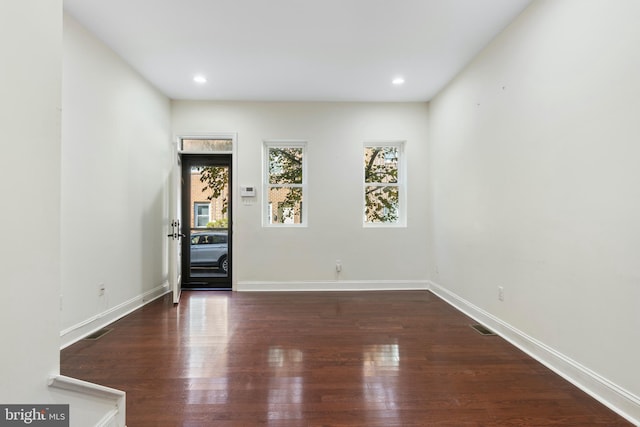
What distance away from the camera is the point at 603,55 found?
5.98 feet

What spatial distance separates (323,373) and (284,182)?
306 centimetres

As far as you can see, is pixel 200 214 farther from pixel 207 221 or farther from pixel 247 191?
pixel 247 191

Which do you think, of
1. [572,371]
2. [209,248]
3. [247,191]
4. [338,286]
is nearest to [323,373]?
[572,371]

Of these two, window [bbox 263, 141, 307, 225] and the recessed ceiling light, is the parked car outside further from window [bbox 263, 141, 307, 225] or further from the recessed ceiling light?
the recessed ceiling light

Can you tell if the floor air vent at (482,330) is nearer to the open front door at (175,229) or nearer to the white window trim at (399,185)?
the white window trim at (399,185)

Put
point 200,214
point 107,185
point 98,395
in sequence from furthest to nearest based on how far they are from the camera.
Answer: point 200,214 < point 107,185 < point 98,395

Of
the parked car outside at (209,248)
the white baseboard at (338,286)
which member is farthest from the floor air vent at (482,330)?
the parked car outside at (209,248)

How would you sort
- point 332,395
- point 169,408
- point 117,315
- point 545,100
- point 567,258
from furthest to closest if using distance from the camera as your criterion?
point 117,315
point 545,100
point 567,258
point 332,395
point 169,408

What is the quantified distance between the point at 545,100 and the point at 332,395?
2.69m

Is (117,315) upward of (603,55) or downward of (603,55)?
downward

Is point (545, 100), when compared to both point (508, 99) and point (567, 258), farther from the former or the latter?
point (567, 258)

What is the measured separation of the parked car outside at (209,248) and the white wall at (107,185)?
547 mm

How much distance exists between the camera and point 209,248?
460 centimetres

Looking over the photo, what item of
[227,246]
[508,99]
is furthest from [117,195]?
[508,99]
